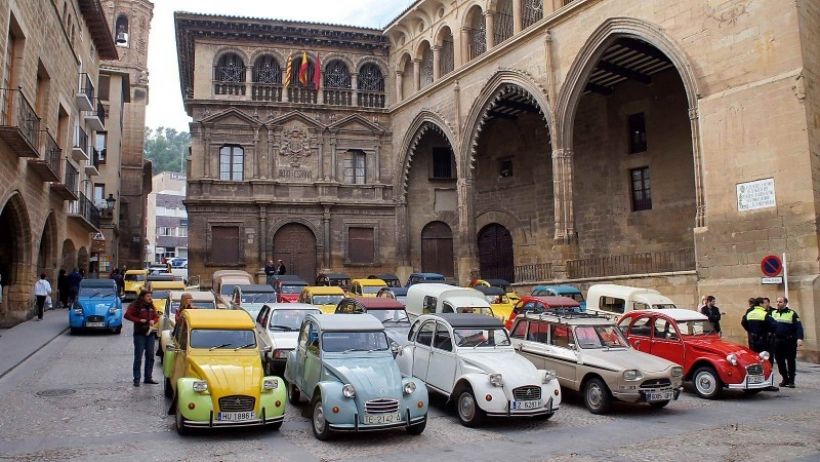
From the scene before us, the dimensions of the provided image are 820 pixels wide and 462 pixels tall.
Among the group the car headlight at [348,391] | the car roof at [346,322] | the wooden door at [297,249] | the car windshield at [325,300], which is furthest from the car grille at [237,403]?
the wooden door at [297,249]

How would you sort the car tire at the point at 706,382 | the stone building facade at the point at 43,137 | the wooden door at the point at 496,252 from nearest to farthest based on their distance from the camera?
the car tire at the point at 706,382 → the stone building facade at the point at 43,137 → the wooden door at the point at 496,252

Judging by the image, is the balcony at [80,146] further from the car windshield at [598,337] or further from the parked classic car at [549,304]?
the car windshield at [598,337]

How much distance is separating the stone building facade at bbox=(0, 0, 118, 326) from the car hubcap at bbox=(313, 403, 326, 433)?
1095 cm

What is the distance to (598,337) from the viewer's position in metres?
10.0

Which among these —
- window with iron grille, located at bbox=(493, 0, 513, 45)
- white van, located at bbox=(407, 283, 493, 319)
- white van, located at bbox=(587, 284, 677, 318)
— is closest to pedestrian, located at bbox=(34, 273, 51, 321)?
white van, located at bbox=(407, 283, 493, 319)

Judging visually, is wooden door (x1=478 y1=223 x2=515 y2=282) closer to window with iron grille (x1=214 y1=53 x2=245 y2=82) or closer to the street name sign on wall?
the street name sign on wall

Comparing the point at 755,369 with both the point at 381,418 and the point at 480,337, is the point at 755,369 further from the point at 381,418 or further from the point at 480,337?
the point at 381,418

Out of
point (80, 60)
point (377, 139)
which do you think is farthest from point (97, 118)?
point (377, 139)

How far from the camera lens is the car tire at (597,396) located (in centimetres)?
916

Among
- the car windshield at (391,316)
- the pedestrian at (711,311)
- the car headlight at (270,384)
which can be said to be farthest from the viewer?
the pedestrian at (711,311)

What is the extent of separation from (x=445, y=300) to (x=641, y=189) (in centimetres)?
1236

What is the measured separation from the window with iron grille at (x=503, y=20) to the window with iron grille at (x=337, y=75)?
9306 millimetres

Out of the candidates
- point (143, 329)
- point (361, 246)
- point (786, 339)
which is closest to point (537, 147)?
point (361, 246)

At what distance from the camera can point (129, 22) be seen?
151 feet
